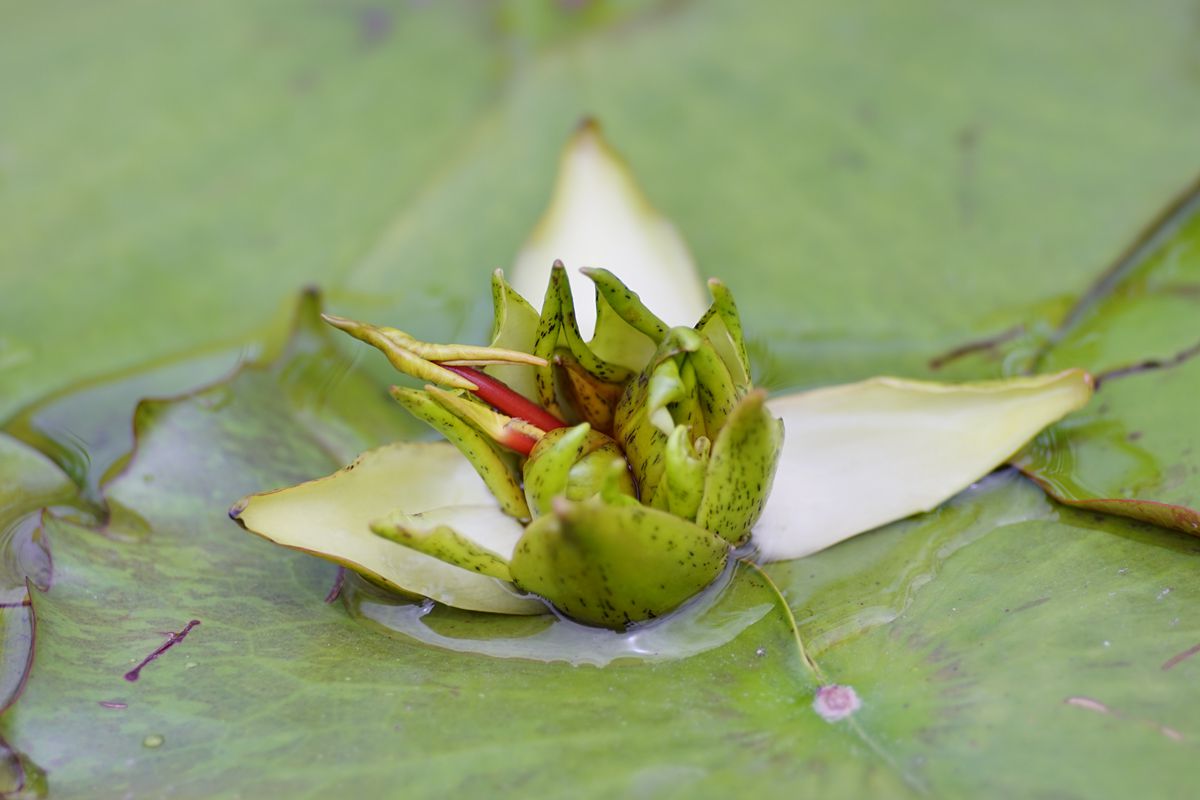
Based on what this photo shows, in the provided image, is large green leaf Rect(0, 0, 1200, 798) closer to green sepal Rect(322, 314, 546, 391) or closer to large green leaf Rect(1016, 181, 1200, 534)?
large green leaf Rect(1016, 181, 1200, 534)

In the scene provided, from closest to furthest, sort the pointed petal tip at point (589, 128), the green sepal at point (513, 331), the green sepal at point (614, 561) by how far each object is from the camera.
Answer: the green sepal at point (614, 561), the green sepal at point (513, 331), the pointed petal tip at point (589, 128)

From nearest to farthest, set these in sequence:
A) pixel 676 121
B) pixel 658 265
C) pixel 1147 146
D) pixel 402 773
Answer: pixel 402 773 < pixel 658 265 < pixel 1147 146 < pixel 676 121

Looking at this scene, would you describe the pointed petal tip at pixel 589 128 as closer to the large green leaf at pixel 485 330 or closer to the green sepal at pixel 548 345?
the large green leaf at pixel 485 330

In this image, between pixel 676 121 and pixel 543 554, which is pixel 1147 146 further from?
pixel 543 554

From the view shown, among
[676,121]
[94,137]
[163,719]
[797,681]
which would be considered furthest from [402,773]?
[94,137]

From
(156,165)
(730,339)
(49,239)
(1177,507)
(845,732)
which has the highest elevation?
(156,165)

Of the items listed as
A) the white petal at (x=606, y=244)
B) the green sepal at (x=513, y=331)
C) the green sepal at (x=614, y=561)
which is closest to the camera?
the green sepal at (x=614, y=561)

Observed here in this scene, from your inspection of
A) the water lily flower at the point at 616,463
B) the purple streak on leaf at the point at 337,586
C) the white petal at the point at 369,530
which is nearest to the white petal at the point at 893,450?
the water lily flower at the point at 616,463
